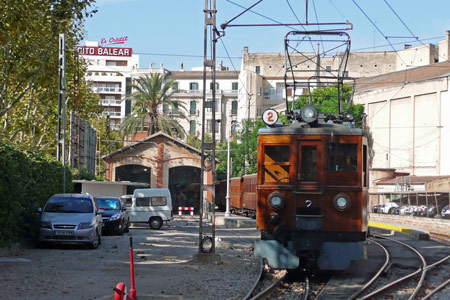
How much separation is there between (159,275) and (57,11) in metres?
9.54

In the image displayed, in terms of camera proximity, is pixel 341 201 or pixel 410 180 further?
pixel 410 180

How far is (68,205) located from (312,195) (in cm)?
976

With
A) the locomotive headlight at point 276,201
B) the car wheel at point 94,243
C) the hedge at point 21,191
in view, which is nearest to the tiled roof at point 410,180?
the hedge at point 21,191

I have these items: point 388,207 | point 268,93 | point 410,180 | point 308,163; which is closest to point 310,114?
point 308,163

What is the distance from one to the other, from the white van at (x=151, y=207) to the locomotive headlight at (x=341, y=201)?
2306 centimetres

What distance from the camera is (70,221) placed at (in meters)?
19.9

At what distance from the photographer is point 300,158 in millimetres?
13656

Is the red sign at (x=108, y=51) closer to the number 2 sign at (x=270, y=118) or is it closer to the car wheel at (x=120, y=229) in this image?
the car wheel at (x=120, y=229)

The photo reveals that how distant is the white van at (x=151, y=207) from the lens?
3572 centimetres

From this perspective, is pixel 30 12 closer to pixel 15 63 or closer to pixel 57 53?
pixel 15 63

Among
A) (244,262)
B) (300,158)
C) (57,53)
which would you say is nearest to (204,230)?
(244,262)

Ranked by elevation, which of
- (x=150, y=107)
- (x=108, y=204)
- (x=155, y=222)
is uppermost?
(x=150, y=107)

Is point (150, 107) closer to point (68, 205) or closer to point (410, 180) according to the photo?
point (410, 180)

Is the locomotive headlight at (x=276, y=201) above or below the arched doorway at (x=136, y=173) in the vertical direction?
below
